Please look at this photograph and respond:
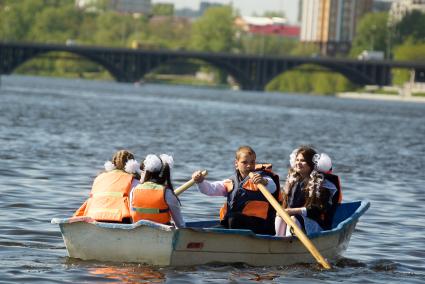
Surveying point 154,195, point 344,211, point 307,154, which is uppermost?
point 307,154

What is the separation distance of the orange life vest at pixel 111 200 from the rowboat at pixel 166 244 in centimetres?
49

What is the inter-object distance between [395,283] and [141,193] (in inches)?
139

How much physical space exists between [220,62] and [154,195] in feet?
442


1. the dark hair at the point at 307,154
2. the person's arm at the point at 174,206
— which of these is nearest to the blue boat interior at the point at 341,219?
the person's arm at the point at 174,206

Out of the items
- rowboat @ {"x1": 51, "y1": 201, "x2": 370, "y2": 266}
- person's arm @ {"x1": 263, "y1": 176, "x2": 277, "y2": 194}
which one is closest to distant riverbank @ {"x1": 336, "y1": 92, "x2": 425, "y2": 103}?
person's arm @ {"x1": 263, "y1": 176, "x2": 277, "y2": 194}

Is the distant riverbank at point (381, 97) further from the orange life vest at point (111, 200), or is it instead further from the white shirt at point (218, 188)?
the orange life vest at point (111, 200)

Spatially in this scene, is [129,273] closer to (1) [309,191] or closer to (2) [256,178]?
(2) [256,178]

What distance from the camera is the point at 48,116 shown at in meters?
64.9

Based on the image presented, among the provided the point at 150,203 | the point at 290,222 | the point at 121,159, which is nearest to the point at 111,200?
the point at 121,159

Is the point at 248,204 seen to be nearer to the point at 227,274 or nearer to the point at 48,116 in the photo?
the point at 227,274

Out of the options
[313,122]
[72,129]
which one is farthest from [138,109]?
[72,129]

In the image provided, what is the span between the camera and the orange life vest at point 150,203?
1680 cm

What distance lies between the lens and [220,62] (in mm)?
151250

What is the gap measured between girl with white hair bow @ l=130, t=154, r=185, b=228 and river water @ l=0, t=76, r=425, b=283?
2.20 feet
